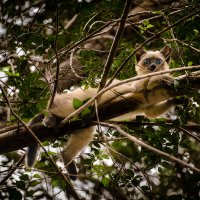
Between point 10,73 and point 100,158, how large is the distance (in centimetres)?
177

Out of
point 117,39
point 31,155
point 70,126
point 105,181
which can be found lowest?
point 105,181

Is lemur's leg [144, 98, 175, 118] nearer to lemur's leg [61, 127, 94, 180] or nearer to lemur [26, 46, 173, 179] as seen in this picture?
lemur [26, 46, 173, 179]

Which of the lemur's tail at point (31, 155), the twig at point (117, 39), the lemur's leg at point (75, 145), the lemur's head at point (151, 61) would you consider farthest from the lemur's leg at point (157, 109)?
the lemur's tail at point (31, 155)

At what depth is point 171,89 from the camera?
150 inches

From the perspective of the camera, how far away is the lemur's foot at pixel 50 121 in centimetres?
424

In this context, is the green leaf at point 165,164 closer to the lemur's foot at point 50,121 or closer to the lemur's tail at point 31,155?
the lemur's foot at point 50,121

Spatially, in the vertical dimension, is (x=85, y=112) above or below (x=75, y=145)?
above

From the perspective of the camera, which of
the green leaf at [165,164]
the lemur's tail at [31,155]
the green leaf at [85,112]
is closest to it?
the green leaf at [85,112]

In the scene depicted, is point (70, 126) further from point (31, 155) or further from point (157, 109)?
point (157, 109)

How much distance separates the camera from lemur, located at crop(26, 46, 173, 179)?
464cm

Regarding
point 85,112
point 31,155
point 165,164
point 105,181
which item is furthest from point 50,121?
point 165,164

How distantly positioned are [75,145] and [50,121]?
104cm

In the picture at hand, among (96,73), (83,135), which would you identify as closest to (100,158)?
(83,135)

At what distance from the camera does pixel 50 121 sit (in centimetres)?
434
